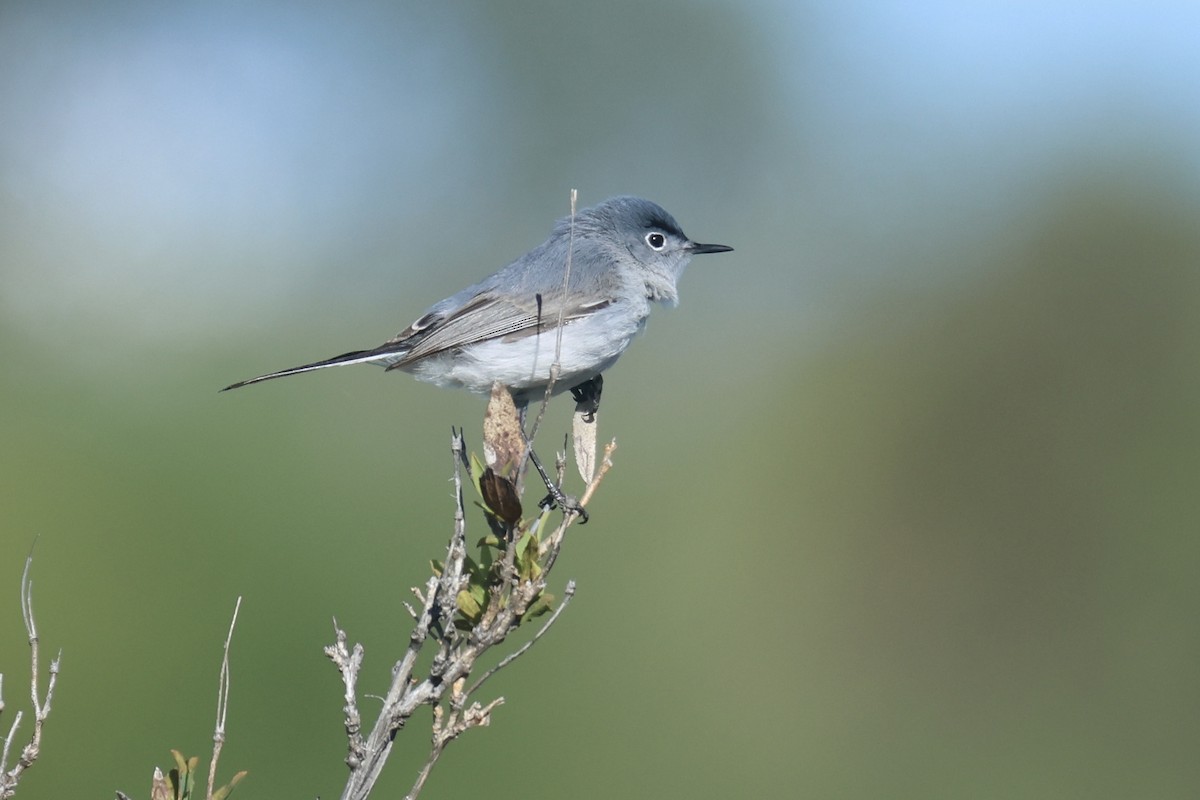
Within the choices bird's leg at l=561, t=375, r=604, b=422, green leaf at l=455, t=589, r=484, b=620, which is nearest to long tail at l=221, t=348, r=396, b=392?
bird's leg at l=561, t=375, r=604, b=422

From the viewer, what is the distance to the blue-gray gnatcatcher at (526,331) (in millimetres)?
2516

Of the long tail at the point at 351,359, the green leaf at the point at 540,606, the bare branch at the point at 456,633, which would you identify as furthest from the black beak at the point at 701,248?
the green leaf at the point at 540,606

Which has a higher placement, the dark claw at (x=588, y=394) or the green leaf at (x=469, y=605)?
the dark claw at (x=588, y=394)

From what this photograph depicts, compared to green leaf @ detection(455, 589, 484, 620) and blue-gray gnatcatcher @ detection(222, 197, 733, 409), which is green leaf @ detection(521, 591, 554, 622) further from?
blue-gray gnatcatcher @ detection(222, 197, 733, 409)

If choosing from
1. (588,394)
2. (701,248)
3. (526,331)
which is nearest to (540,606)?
(588,394)

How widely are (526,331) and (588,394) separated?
0.74 feet

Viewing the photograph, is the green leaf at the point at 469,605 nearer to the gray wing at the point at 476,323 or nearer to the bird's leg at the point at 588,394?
the bird's leg at the point at 588,394

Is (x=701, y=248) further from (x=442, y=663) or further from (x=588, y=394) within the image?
(x=442, y=663)

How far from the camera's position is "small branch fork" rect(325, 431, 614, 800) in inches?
51.1

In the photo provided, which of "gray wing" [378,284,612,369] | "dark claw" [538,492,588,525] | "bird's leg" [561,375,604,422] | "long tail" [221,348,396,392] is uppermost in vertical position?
"gray wing" [378,284,612,369]

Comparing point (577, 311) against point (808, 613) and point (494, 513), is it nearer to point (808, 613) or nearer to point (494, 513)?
point (494, 513)

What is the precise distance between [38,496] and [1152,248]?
8100mm

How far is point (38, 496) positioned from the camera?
208 inches

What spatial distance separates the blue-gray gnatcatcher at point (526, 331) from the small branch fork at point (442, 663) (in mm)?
959
